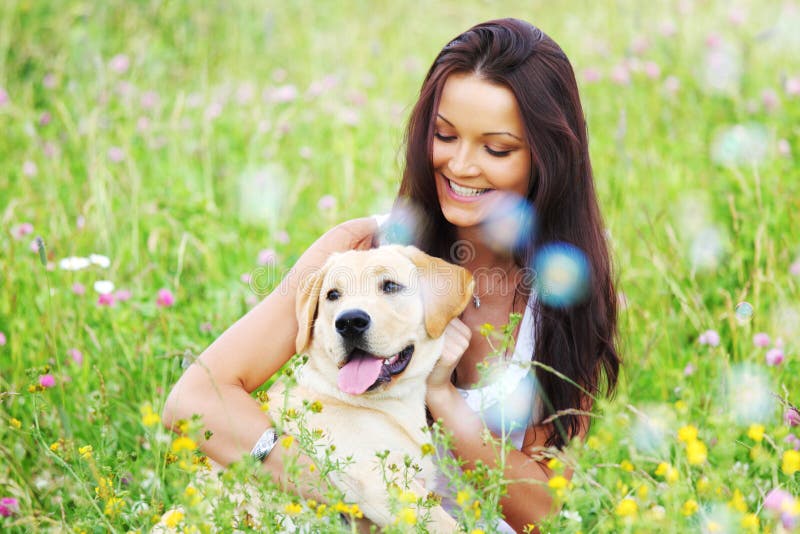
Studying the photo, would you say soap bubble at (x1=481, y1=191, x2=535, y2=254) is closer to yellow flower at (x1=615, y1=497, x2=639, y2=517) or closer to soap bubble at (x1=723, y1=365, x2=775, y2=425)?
soap bubble at (x1=723, y1=365, x2=775, y2=425)


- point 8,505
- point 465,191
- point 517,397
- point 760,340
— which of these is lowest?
point 8,505

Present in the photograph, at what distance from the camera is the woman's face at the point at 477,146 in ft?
8.18

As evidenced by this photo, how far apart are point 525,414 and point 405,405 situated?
0.49 m

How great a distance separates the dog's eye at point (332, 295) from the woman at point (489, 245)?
24cm

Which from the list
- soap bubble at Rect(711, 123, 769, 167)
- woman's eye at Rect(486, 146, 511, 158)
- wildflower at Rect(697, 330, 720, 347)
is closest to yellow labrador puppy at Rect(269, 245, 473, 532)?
woman's eye at Rect(486, 146, 511, 158)

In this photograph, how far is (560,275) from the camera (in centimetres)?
278

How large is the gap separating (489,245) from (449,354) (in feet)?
1.71

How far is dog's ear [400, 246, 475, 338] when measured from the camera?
2.39 metres

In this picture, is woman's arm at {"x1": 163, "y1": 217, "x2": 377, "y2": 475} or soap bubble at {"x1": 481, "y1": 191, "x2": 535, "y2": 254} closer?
woman's arm at {"x1": 163, "y1": 217, "x2": 377, "y2": 475}

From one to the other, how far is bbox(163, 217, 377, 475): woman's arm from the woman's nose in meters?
0.47

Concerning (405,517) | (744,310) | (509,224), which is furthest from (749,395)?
(405,517)

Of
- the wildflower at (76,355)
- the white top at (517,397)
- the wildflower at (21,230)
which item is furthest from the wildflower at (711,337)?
the wildflower at (21,230)

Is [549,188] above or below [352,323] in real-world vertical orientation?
above

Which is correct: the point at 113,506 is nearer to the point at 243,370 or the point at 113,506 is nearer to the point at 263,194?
the point at 243,370
